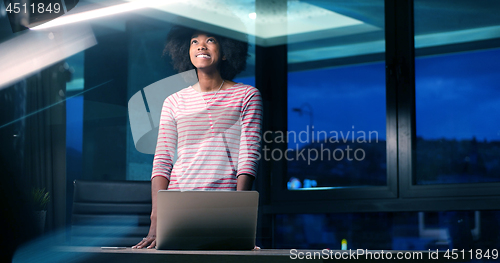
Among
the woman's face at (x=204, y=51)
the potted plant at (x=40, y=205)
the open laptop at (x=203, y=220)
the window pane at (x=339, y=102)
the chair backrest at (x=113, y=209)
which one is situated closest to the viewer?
the open laptop at (x=203, y=220)

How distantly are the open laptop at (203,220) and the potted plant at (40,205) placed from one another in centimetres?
205

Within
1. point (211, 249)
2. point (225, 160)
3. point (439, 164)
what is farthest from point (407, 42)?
point (211, 249)

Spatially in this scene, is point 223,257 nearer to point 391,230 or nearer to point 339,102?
point 391,230

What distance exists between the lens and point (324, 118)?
3652 mm

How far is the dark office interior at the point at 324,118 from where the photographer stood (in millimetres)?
3137

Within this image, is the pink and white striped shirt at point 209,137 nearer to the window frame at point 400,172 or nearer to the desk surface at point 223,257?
the desk surface at point 223,257

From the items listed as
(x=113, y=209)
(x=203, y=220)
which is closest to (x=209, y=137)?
(x=203, y=220)

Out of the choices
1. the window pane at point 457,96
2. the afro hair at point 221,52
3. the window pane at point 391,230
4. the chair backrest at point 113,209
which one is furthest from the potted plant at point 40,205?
the window pane at point 457,96

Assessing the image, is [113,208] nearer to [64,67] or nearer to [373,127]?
[64,67]

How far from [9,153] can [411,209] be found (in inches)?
105

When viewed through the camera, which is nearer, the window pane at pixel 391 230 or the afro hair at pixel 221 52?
the afro hair at pixel 221 52

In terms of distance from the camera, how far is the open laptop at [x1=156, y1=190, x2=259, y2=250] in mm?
1116

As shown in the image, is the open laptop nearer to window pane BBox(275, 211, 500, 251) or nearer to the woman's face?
the woman's face

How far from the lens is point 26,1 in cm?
353
